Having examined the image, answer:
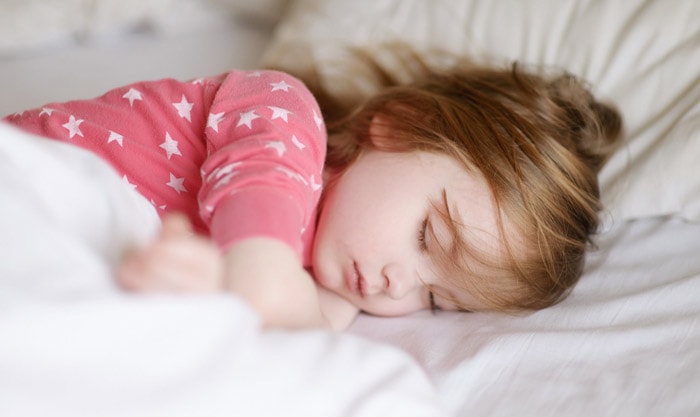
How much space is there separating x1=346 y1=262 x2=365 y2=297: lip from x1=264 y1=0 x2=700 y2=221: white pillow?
0.44m

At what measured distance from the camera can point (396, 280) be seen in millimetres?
989

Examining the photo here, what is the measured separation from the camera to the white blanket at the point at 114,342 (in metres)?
0.51

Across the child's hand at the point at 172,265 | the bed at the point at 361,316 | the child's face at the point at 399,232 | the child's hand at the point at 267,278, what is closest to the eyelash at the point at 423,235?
the child's face at the point at 399,232

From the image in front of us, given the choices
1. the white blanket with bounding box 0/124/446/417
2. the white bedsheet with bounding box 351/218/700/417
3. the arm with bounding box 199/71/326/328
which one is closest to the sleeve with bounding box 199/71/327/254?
the arm with bounding box 199/71/326/328

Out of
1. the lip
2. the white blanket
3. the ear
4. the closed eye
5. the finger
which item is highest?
the finger

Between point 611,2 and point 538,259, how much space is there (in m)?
0.54

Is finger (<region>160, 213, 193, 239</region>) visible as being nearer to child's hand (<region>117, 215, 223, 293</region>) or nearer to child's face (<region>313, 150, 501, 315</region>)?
child's hand (<region>117, 215, 223, 293</region>)

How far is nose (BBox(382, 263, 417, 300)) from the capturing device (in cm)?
99

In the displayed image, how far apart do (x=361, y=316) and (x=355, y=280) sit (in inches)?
3.1

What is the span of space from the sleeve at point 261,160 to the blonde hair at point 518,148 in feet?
0.58

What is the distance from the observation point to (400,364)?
27.3 inches

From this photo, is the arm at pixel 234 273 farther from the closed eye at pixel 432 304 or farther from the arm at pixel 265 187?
the closed eye at pixel 432 304

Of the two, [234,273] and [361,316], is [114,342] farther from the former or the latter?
[361,316]

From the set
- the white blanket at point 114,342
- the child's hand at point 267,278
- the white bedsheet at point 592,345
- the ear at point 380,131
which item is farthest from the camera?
the ear at point 380,131
